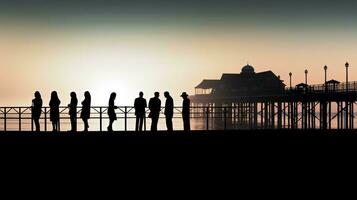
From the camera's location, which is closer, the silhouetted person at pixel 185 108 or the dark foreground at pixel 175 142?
the dark foreground at pixel 175 142

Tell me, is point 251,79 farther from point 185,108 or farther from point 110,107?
point 110,107

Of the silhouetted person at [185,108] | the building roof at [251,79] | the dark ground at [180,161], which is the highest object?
the building roof at [251,79]

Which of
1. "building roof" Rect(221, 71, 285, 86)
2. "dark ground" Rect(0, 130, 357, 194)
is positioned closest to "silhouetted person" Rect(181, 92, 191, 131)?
"dark ground" Rect(0, 130, 357, 194)

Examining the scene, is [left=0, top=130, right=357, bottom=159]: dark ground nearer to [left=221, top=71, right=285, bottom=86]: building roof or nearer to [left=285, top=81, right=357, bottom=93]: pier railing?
[left=285, top=81, right=357, bottom=93]: pier railing

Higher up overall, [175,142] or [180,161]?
[175,142]

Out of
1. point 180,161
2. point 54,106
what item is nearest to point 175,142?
point 180,161

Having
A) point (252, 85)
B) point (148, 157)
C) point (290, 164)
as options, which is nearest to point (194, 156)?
point (148, 157)

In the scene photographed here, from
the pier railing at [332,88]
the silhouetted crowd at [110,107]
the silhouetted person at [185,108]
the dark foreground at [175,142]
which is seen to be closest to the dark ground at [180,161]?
the dark foreground at [175,142]

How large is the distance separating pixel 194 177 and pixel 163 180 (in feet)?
2.26

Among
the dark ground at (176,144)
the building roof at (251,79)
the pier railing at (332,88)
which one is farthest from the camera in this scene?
the building roof at (251,79)

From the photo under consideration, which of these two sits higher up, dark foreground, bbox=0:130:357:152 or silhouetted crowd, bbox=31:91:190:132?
silhouetted crowd, bbox=31:91:190:132

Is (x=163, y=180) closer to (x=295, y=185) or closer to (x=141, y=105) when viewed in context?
(x=295, y=185)

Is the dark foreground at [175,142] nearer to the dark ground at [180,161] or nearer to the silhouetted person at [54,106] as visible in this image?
the dark ground at [180,161]

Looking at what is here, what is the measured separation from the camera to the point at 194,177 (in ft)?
42.7
